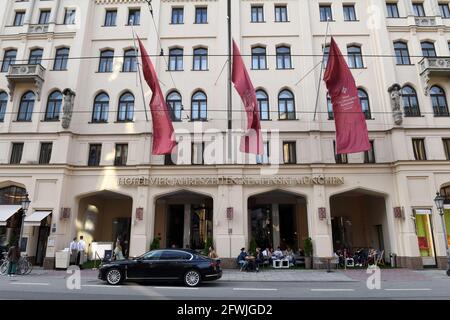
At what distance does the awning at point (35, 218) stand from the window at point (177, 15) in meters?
18.0

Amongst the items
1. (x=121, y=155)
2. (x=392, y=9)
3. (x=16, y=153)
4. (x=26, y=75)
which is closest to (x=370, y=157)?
(x=392, y=9)

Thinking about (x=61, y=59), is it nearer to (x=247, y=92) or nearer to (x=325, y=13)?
(x=247, y=92)

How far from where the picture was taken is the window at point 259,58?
25469 millimetres

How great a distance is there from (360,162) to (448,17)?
15039 mm

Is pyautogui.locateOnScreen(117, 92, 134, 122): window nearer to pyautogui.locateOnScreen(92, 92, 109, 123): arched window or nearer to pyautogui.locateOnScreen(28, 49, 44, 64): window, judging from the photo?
pyautogui.locateOnScreen(92, 92, 109, 123): arched window

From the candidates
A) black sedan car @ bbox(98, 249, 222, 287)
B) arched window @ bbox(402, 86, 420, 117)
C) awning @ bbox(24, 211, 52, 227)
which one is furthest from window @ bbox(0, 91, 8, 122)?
arched window @ bbox(402, 86, 420, 117)

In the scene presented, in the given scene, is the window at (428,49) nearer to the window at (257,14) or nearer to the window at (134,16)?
the window at (257,14)

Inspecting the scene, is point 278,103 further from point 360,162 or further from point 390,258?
point 390,258

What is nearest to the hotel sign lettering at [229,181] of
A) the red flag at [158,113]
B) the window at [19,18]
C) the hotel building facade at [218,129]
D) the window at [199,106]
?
the hotel building facade at [218,129]

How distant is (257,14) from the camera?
2666cm

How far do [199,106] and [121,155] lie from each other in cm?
707

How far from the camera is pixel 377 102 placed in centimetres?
2427

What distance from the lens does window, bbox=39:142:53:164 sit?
77.6ft
